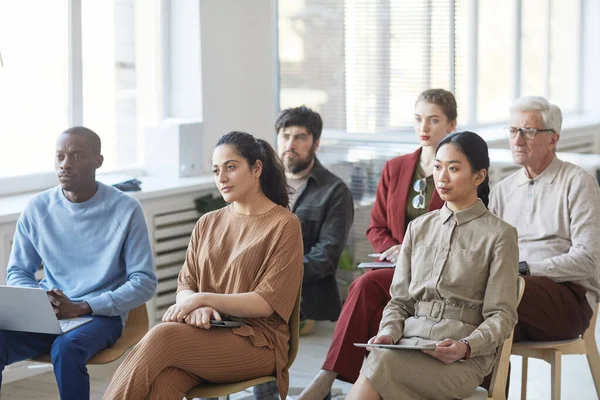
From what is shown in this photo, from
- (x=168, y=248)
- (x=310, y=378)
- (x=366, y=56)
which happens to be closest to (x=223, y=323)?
(x=310, y=378)

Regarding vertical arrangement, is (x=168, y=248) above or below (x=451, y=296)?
below

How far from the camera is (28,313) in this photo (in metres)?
3.08

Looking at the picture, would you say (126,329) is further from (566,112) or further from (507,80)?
(566,112)

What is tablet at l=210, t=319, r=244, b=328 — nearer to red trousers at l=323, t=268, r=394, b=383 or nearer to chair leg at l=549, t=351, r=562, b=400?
red trousers at l=323, t=268, r=394, b=383

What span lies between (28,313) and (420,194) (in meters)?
1.60

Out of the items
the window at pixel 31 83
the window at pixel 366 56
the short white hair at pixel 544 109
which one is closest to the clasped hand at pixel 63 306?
the window at pixel 31 83

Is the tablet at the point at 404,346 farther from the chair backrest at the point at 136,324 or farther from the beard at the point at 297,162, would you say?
the beard at the point at 297,162

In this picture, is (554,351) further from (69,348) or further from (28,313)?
(28,313)

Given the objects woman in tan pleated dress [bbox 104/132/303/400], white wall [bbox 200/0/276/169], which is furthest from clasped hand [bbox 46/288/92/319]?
white wall [bbox 200/0/276/169]

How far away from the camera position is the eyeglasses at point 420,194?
3.76 metres

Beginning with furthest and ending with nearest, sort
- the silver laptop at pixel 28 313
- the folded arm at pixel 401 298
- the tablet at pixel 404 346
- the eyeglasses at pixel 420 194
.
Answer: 1. the eyeglasses at pixel 420 194
2. the silver laptop at pixel 28 313
3. the folded arm at pixel 401 298
4. the tablet at pixel 404 346

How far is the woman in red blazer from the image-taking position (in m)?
3.40

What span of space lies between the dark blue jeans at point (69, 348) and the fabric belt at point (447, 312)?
114cm

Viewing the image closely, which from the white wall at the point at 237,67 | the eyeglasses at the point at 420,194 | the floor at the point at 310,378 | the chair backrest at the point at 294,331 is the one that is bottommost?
the floor at the point at 310,378
